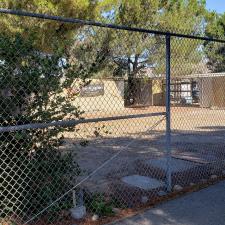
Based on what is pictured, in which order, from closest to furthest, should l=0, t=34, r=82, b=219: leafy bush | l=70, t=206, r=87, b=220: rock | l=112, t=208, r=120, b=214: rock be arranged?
1. l=0, t=34, r=82, b=219: leafy bush
2. l=70, t=206, r=87, b=220: rock
3. l=112, t=208, r=120, b=214: rock

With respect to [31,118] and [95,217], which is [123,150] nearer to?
[95,217]

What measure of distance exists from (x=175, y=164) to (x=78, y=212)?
3.50 meters

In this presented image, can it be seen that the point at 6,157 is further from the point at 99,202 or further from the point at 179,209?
the point at 179,209

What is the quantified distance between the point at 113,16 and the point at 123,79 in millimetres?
20616

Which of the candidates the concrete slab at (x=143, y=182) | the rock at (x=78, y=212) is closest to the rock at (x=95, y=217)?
the rock at (x=78, y=212)

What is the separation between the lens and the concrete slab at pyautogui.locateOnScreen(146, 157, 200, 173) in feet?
24.0

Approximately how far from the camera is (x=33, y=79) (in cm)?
449

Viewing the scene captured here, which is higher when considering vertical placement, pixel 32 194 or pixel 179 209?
pixel 32 194

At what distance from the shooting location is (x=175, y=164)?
304 inches

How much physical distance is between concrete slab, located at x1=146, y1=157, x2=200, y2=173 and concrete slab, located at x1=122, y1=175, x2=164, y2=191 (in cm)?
78

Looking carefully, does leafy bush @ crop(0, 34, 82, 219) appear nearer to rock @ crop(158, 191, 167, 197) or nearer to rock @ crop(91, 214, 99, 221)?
rock @ crop(91, 214, 99, 221)

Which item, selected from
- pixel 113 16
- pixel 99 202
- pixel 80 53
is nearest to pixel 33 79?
pixel 80 53

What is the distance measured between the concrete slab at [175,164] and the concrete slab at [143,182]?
785 millimetres

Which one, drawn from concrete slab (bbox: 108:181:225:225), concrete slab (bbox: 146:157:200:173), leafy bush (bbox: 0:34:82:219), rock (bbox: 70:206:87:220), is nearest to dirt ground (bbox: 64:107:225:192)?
concrete slab (bbox: 146:157:200:173)
